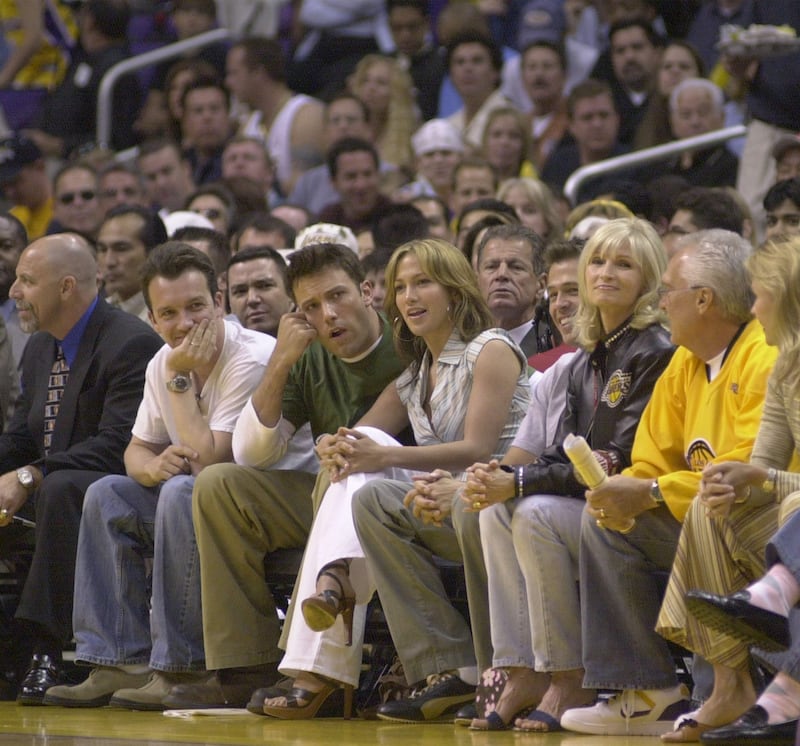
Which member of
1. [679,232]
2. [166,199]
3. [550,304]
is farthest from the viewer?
[166,199]

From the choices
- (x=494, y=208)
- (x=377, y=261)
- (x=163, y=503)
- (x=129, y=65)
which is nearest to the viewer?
(x=163, y=503)

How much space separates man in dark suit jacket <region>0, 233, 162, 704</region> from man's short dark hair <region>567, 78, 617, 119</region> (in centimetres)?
351

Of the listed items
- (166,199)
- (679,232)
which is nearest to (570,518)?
(679,232)

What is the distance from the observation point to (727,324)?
454cm

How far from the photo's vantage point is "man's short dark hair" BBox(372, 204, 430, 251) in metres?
7.40

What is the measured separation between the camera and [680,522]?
175 inches

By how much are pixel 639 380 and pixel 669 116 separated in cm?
439

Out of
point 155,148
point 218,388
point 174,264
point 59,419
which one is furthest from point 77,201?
point 218,388

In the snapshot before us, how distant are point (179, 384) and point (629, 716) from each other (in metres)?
2.01

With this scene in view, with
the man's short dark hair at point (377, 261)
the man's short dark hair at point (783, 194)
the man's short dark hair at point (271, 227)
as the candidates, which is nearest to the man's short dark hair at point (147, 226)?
the man's short dark hair at point (271, 227)

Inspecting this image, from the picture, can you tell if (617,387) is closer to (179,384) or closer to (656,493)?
(656,493)

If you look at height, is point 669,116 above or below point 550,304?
above

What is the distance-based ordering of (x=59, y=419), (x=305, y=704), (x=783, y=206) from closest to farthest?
(x=305, y=704) < (x=59, y=419) < (x=783, y=206)

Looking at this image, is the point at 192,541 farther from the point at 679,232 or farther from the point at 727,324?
the point at 679,232
